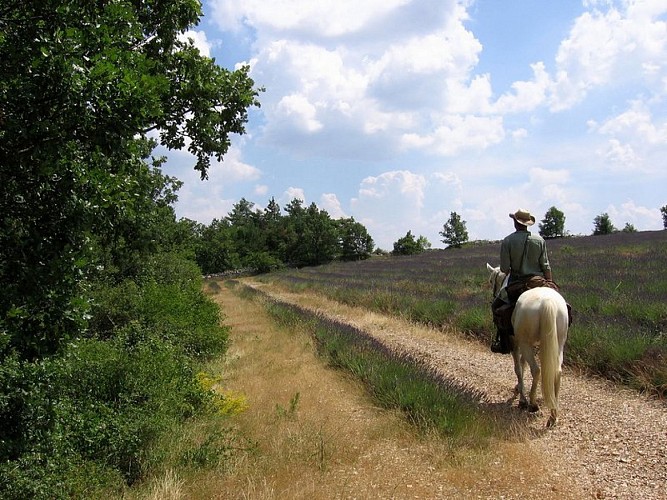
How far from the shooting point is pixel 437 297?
50.1 ft

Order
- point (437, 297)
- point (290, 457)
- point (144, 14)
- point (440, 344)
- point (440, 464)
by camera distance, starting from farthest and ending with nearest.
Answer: point (437, 297) < point (440, 344) < point (144, 14) < point (290, 457) < point (440, 464)

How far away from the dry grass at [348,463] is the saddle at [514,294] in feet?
7.00

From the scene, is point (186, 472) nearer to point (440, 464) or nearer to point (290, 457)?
point (290, 457)

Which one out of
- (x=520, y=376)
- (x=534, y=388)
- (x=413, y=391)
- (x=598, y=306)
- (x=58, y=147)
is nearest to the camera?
(x=58, y=147)

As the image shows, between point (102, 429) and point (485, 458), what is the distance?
3.79 metres

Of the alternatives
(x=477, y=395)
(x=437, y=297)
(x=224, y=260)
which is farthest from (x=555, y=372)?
(x=224, y=260)

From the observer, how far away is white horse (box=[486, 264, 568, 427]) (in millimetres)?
5387

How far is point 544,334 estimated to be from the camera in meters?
5.48

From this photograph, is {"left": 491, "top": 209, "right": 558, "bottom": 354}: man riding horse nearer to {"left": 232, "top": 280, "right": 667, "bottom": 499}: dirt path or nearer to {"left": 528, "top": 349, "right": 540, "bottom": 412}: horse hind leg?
{"left": 528, "top": 349, "right": 540, "bottom": 412}: horse hind leg

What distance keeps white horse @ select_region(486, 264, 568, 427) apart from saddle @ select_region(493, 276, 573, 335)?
0.25m

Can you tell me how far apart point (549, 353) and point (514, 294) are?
1.08 meters

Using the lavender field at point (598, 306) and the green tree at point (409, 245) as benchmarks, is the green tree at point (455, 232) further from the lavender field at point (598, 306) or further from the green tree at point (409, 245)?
the lavender field at point (598, 306)

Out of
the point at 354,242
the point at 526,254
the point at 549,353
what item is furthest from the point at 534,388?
the point at 354,242

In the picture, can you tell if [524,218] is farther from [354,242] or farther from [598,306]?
[354,242]
